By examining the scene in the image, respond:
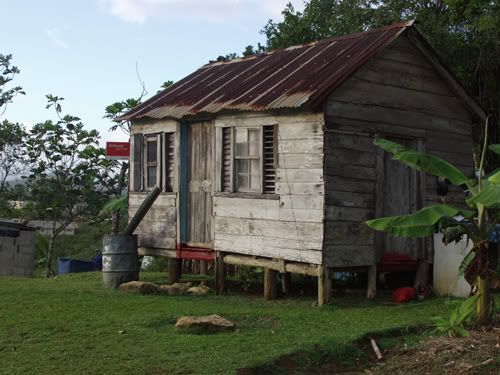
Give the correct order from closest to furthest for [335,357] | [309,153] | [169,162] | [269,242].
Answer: [335,357] → [309,153] → [269,242] → [169,162]

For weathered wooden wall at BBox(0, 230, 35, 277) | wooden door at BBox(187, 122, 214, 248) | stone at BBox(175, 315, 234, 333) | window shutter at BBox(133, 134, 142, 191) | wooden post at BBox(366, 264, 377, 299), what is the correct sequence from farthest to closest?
1. weathered wooden wall at BBox(0, 230, 35, 277)
2. window shutter at BBox(133, 134, 142, 191)
3. wooden door at BBox(187, 122, 214, 248)
4. wooden post at BBox(366, 264, 377, 299)
5. stone at BBox(175, 315, 234, 333)

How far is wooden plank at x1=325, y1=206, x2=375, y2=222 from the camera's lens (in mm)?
11039

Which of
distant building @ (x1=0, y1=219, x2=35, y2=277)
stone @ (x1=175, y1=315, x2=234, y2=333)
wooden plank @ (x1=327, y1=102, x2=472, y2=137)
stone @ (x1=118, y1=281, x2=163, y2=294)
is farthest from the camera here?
Result: distant building @ (x1=0, y1=219, x2=35, y2=277)

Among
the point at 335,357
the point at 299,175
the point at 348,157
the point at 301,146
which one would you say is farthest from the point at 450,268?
the point at 335,357

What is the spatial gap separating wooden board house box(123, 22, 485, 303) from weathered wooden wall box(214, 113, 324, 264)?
0.02 m

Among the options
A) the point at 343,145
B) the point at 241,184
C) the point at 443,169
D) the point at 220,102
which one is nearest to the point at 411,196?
the point at 343,145

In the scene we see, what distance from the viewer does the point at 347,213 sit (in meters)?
11.3

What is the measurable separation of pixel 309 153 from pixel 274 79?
2.07 meters

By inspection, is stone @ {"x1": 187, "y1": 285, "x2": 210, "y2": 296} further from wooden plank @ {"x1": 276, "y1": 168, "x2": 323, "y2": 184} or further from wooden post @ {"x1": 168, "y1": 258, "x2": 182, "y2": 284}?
wooden plank @ {"x1": 276, "y1": 168, "x2": 323, "y2": 184}

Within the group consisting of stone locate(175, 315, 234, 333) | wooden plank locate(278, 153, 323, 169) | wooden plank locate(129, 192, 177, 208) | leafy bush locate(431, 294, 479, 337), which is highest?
wooden plank locate(278, 153, 323, 169)

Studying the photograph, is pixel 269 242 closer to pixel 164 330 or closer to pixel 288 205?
pixel 288 205

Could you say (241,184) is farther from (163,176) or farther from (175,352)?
(175,352)

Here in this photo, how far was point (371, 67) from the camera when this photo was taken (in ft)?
38.6

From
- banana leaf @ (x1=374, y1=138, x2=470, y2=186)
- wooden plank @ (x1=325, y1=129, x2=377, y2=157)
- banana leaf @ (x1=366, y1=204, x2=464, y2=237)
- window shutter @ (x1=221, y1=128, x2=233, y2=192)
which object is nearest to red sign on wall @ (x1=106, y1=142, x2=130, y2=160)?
window shutter @ (x1=221, y1=128, x2=233, y2=192)
